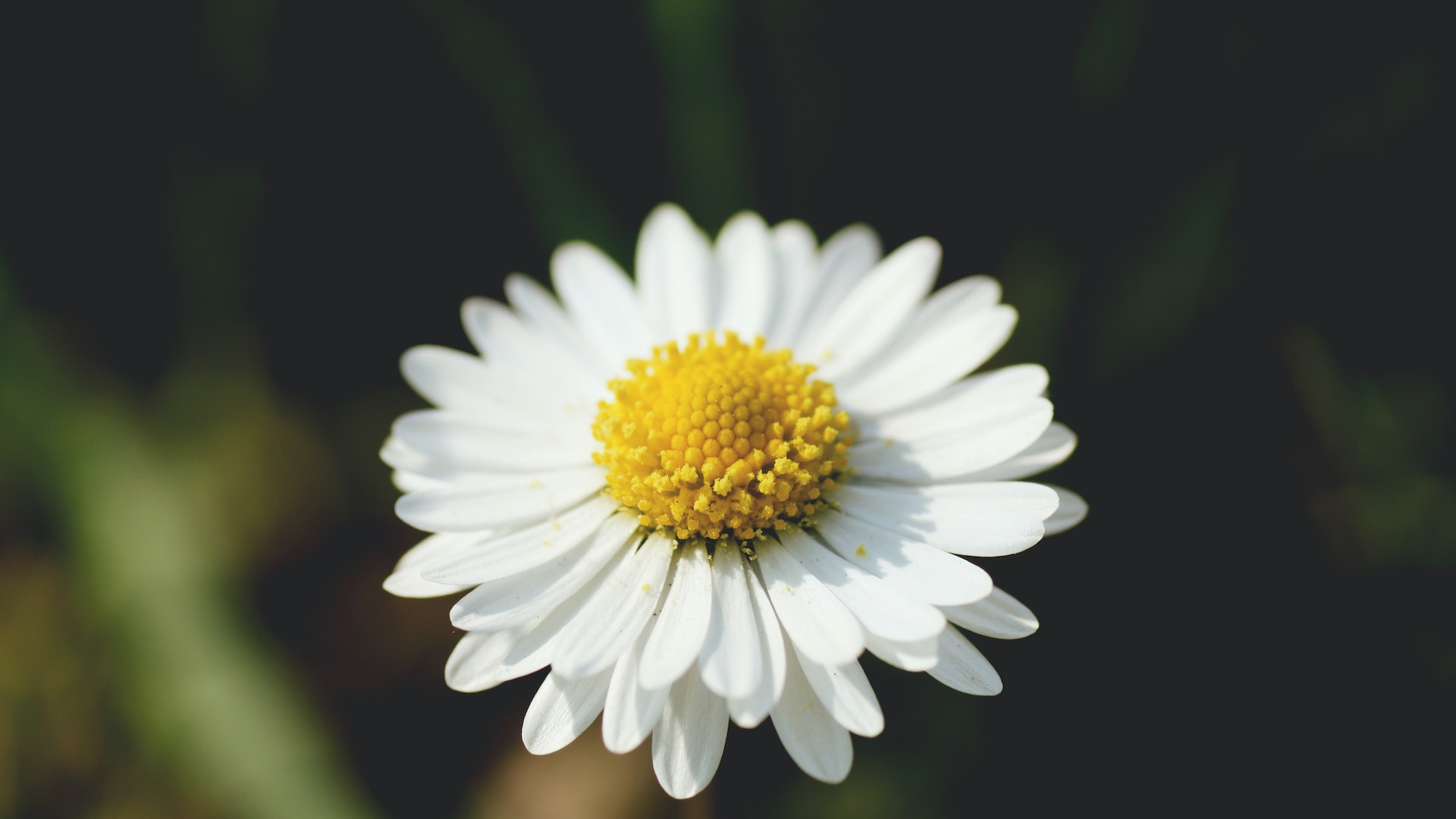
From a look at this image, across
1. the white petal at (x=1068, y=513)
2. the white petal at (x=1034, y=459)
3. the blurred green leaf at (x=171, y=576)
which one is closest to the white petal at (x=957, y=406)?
the white petal at (x=1034, y=459)

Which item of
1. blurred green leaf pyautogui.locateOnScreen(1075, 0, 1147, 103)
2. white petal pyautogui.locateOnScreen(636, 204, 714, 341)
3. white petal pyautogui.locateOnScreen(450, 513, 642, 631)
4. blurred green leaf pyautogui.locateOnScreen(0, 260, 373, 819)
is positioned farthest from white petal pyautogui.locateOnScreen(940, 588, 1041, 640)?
blurred green leaf pyautogui.locateOnScreen(1075, 0, 1147, 103)

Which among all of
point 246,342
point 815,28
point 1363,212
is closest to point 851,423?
point 815,28

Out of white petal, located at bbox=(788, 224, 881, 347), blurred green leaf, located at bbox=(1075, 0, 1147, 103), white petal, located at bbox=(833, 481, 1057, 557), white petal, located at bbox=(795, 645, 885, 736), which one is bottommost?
white petal, located at bbox=(795, 645, 885, 736)

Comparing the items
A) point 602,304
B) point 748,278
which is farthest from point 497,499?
point 748,278

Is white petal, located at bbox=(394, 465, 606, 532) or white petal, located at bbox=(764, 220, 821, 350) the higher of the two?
white petal, located at bbox=(764, 220, 821, 350)

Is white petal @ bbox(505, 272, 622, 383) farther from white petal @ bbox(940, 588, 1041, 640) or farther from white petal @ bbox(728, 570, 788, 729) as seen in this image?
white petal @ bbox(940, 588, 1041, 640)

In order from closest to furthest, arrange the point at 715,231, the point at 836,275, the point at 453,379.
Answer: the point at 453,379 → the point at 836,275 → the point at 715,231

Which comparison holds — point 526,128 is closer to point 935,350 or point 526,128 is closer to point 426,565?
point 935,350

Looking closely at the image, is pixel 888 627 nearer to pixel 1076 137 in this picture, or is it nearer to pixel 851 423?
pixel 851 423
